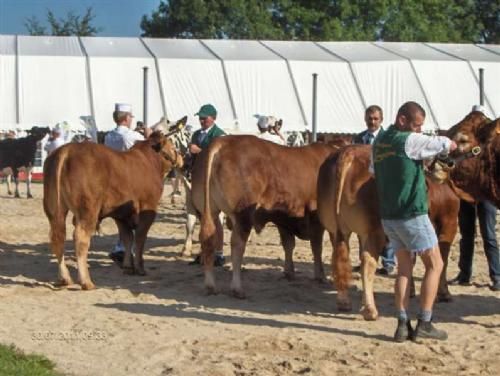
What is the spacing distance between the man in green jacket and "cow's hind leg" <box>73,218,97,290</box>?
3.82 meters

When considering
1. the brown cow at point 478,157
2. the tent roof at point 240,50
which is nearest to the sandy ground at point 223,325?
the brown cow at point 478,157

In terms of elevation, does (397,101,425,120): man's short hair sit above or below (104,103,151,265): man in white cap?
above

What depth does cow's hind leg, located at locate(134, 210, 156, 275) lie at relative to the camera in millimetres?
11203

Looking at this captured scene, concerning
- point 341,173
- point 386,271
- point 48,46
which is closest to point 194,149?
point 386,271

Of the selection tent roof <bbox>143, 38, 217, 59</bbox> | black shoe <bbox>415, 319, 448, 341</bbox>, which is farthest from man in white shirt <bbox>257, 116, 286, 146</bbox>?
tent roof <bbox>143, 38, 217, 59</bbox>

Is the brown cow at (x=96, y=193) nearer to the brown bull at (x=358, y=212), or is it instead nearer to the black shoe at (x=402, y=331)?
the brown bull at (x=358, y=212)

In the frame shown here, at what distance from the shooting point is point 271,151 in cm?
1036

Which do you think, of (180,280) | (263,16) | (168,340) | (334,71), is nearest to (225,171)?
(180,280)

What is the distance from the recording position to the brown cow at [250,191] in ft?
32.7

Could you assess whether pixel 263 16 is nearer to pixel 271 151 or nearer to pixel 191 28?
pixel 191 28

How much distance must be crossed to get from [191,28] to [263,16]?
526cm

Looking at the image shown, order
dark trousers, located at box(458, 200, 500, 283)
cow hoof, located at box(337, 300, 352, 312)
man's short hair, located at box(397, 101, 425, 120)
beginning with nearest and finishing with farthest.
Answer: man's short hair, located at box(397, 101, 425, 120) → cow hoof, located at box(337, 300, 352, 312) → dark trousers, located at box(458, 200, 500, 283)

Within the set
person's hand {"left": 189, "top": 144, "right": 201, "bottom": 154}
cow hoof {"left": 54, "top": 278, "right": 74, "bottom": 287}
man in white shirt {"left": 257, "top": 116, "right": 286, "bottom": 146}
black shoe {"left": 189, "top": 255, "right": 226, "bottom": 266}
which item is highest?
man in white shirt {"left": 257, "top": 116, "right": 286, "bottom": 146}

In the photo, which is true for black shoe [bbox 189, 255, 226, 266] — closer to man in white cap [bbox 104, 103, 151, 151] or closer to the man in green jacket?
man in white cap [bbox 104, 103, 151, 151]
